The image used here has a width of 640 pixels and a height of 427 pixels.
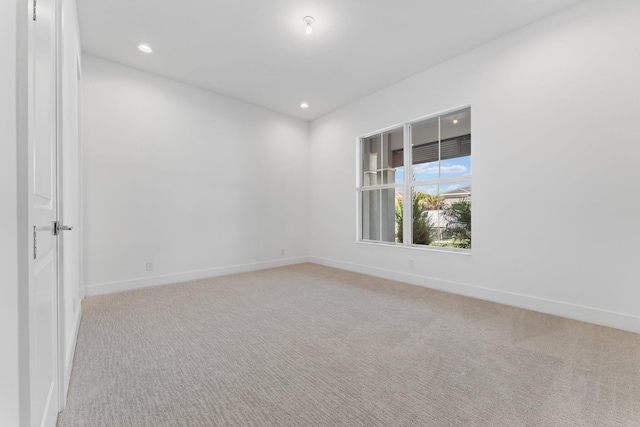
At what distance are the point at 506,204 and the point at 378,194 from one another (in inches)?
77.3

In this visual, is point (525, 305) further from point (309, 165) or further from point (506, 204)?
point (309, 165)

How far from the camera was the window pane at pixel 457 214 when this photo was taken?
363 cm

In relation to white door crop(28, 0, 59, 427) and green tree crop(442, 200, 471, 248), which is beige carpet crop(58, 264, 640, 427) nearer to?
white door crop(28, 0, 59, 427)

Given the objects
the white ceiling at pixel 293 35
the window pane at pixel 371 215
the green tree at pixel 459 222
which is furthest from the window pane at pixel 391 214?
the white ceiling at pixel 293 35

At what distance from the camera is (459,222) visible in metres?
3.72

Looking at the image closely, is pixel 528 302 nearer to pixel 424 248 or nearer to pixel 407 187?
pixel 424 248

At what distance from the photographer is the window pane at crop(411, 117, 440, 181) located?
3924mm

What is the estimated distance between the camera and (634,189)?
7.93 feet

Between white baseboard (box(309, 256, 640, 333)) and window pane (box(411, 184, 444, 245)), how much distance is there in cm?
58

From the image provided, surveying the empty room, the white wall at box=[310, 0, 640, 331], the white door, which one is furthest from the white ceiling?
the white door

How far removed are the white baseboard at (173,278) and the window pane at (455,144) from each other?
3.29 m

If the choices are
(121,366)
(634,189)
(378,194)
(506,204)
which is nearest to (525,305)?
(506,204)

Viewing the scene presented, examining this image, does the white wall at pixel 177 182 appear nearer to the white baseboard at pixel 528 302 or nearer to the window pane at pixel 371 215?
the window pane at pixel 371 215

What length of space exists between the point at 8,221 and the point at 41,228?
0.37 m
